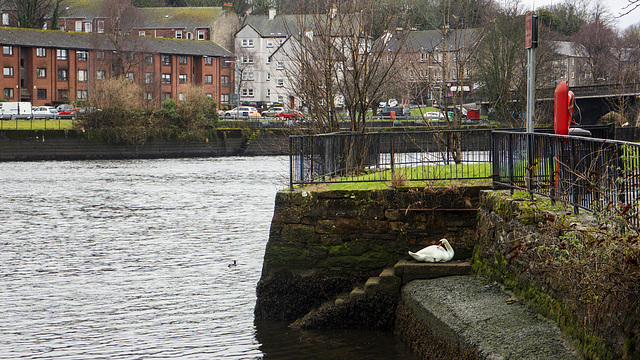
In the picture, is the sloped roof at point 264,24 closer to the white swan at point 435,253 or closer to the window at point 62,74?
the window at point 62,74

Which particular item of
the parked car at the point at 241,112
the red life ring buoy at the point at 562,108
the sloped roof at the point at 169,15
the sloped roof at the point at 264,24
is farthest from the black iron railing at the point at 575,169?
the sloped roof at the point at 169,15

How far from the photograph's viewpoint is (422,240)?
12156 millimetres

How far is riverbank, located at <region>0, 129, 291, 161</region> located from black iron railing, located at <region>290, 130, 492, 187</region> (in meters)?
41.6

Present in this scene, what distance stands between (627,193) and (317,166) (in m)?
7.11

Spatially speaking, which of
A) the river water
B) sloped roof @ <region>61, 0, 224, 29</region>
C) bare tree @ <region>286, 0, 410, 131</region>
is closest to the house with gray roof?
sloped roof @ <region>61, 0, 224, 29</region>

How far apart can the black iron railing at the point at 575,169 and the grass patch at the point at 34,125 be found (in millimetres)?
59460

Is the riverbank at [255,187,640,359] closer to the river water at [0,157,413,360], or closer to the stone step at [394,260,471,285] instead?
the stone step at [394,260,471,285]

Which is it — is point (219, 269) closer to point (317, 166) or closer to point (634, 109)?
point (317, 166)

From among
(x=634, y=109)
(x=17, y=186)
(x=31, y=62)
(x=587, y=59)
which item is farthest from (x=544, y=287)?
(x=587, y=59)

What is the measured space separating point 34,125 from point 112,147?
736 centimetres

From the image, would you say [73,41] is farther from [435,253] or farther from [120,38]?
[435,253]

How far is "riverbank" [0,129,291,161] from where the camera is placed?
61.9 m

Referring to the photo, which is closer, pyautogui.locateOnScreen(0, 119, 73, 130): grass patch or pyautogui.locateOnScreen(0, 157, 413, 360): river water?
pyautogui.locateOnScreen(0, 157, 413, 360): river water

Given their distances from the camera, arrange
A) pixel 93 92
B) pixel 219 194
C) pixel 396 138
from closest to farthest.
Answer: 1. pixel 396 138
2. pixel 219 194
3. pixel 93 92
